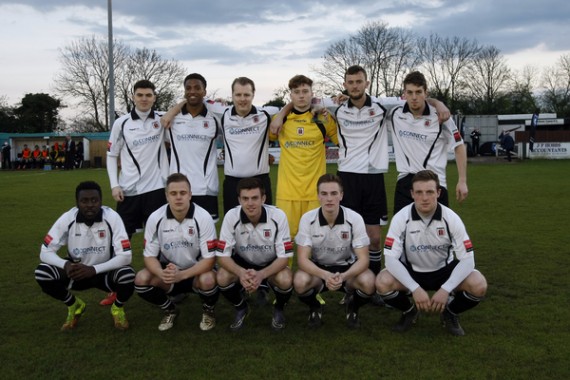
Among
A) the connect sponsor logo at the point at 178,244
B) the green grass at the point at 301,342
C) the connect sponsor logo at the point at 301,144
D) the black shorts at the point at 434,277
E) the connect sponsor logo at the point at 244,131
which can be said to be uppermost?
the connect sponsor logo at the point at 244,131

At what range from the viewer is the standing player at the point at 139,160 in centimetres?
548

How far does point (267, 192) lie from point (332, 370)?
227 cm

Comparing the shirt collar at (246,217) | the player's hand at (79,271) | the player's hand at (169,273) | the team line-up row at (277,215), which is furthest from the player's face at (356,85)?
the player's hand at (79,271)

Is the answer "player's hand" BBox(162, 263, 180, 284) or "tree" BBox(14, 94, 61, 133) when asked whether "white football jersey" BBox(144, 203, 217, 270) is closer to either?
"player's hand" BBox(162, 263, 180, 284)

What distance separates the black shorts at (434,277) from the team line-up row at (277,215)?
0.04 ft

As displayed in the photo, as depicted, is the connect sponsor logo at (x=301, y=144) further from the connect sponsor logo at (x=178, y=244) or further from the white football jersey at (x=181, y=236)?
the connect sponsor logo at (x=178, y=244)

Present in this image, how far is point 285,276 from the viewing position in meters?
4.40

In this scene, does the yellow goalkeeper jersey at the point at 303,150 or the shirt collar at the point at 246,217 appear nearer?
the shirt collar at the point at 246,217

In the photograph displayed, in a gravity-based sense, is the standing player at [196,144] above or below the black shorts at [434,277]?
above

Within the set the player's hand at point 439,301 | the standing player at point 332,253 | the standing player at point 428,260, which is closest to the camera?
the player's hand at point 439,301

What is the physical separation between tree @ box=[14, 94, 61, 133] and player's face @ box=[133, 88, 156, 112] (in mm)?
49394

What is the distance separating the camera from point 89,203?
4445 mm

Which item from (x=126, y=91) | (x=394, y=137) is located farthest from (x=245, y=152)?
(x=126, y=91)

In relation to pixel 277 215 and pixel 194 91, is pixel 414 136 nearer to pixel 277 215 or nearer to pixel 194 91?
pixel 277 215
